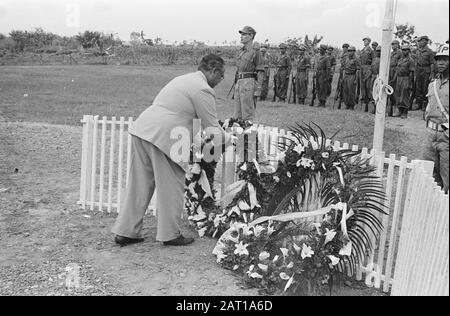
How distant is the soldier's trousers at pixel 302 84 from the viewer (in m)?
17.7

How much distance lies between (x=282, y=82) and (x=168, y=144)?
546 inches

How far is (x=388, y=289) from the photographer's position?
4801 millimetres

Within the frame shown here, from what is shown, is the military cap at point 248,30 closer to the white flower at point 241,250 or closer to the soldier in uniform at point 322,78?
the white flower at point 241,250

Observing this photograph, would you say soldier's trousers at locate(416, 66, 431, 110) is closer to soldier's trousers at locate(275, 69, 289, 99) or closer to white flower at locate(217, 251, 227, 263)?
soldier's trousers at locate(275, 69, 289, 99)

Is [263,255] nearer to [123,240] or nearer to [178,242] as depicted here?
[178,242]

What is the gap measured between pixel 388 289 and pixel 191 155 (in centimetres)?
224

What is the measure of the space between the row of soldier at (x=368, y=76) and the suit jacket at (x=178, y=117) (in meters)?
8.51

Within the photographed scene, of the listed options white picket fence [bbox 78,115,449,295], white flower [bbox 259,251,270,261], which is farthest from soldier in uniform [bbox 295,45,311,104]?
white flower [bbox 259,251,270,261]

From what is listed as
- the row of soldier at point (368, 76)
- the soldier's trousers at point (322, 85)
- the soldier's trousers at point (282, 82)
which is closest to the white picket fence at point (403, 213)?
the row of soldier at point (368, 76)

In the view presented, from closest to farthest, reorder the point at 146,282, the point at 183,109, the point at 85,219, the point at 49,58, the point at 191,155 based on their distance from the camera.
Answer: the point at 146,282 < the point at 183,109 < the point at 191,155 < the point at 85,219 < the point at 49,58

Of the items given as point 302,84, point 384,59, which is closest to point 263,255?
point 384,59

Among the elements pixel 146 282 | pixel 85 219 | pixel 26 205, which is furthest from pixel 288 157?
pixel 26 205

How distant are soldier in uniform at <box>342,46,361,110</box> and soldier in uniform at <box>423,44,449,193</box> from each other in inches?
403
